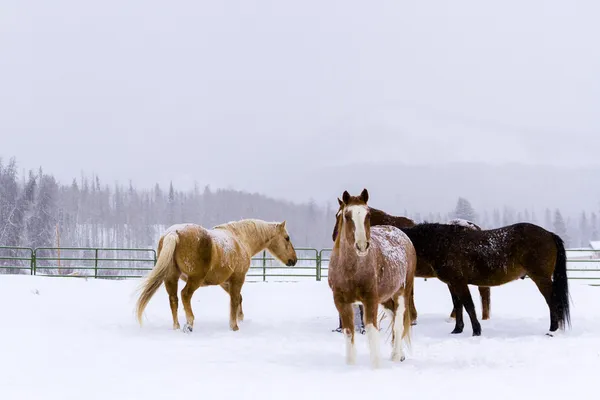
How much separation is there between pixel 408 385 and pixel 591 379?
5.15 ft

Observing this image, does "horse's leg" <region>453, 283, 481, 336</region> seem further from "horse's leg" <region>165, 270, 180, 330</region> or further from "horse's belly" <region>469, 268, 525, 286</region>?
"horse's leg" <region>165, 270, 180, 330</region>

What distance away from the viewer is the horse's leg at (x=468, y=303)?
7.13 metres

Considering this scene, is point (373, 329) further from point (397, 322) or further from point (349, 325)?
point (397, 322)

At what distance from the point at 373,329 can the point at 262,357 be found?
134 centimetres

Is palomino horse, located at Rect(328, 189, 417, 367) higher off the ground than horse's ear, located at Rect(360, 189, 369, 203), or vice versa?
horse's ear, located at Rect(360, 189, 369, 203)

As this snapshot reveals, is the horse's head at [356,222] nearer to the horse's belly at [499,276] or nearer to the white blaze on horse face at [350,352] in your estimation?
the white blaze on horse face at [350,352]

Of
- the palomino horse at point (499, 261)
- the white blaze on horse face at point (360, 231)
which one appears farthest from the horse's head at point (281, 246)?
the white blaze on horse face at point (360, 231)

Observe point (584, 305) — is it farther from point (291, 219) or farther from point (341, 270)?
point (291, 219)

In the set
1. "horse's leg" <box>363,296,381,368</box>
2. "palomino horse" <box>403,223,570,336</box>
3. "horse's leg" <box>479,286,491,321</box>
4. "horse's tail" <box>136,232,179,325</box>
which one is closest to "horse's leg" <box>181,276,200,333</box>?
"horse's tail" <box>136,232,179,325</box>

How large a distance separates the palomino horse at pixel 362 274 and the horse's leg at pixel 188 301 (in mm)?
2824

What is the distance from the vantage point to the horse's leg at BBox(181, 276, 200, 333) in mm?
7206

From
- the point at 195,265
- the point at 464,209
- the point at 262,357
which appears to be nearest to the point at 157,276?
the point at 195,265

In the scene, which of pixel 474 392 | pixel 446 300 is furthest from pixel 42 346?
pixel 446 300

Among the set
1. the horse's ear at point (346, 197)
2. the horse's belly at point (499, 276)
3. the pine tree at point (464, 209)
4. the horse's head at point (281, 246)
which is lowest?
the horse's belly at point (499, 276)
